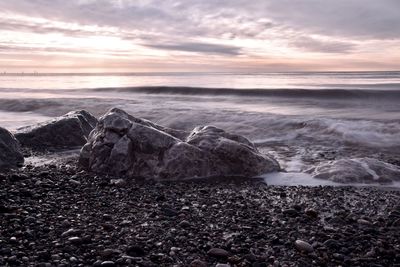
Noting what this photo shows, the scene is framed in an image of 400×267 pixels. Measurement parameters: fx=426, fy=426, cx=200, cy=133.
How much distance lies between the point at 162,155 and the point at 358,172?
2945mm

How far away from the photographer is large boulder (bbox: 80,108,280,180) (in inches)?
253

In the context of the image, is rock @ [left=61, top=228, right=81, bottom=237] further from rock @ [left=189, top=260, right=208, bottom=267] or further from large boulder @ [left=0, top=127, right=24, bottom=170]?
large boulder @ [left=0, top=127, right=24, bottom=170]

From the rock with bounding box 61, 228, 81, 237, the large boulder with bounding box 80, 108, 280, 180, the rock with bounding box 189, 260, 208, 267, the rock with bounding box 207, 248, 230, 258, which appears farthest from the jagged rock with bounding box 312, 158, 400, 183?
the rock with bounding box 61, 228, 81, 237

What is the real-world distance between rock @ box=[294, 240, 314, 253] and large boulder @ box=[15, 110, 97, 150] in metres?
6.30

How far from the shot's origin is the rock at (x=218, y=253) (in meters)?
3.54

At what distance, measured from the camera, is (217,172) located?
21.3 ft

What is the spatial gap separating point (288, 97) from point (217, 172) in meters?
18.9

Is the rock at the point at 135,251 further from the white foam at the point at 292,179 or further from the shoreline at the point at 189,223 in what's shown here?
the white foam at the point at 292,179

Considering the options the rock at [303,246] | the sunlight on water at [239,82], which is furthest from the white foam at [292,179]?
the sunlight on water at [239,82]

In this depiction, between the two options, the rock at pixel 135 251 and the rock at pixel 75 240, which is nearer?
the rock at pixel 135 251

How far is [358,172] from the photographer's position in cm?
629

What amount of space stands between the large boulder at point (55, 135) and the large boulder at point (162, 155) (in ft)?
6.78

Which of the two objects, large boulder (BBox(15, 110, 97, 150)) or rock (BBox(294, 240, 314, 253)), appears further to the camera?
large boulder (BBox(15, 110, 97, 150))

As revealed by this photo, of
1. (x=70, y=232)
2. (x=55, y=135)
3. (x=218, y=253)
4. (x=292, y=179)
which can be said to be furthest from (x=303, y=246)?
(x=55, y=135)
